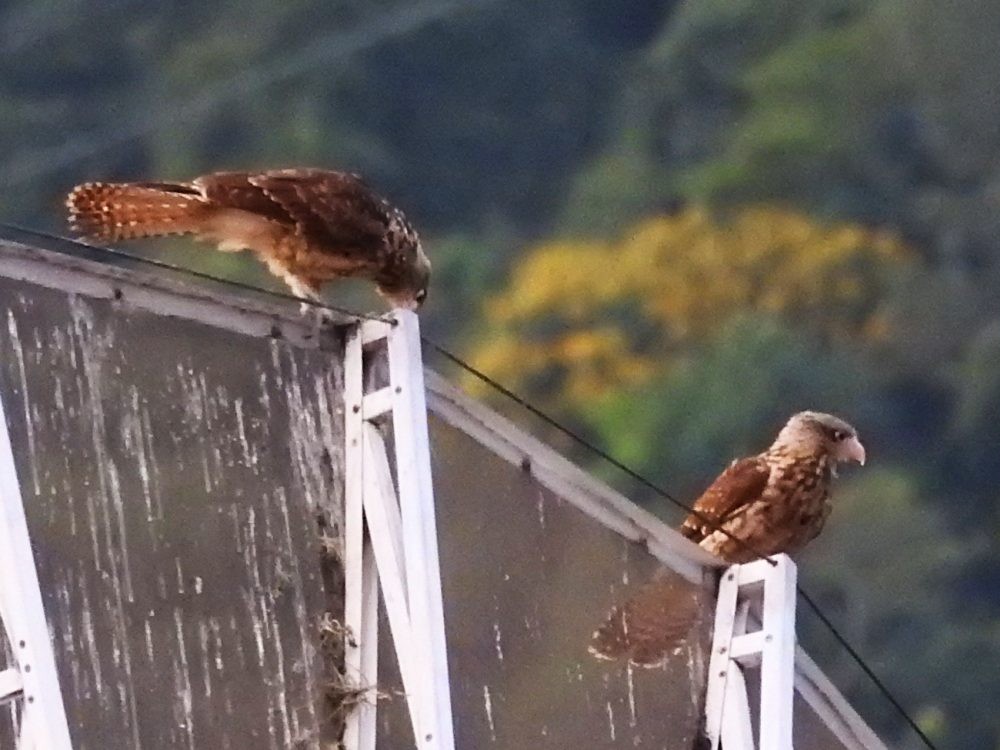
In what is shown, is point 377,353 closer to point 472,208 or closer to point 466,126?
point 472,208

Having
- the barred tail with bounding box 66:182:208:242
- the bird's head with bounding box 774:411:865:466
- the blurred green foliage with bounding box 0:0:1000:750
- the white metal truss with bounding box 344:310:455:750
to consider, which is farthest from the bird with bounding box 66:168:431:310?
the blurred green foliage with bounding box 0:0:1000:750

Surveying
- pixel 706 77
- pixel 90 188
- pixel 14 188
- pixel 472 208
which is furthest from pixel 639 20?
pixel 90 188

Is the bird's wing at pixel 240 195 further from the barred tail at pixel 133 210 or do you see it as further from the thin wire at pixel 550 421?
the thin wire at pixel 550 421

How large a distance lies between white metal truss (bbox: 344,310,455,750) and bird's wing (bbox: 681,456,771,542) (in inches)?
73.2

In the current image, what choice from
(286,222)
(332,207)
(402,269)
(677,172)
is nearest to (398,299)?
(402,269)

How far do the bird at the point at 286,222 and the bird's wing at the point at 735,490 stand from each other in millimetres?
794

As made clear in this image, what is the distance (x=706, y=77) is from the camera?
25.6m

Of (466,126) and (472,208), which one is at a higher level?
(466,126)

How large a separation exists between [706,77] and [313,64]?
394 centimetres

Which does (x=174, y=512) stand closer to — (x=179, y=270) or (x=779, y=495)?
(x=179, y=270)

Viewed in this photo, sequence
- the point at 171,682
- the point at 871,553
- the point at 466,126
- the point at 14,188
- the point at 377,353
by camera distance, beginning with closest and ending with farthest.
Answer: the point at 171,682 < the point at 377,353 < the point at 871,553 < the point at 14,188 < the point at 466,126

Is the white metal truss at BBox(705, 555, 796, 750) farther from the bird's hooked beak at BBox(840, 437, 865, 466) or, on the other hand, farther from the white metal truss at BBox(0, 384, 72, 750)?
the bird's hooked beak at BBox(840, 437, 865, 466)

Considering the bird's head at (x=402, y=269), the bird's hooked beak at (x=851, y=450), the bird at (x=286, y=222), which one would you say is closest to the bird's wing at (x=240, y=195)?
the bird at (x=286, y=222)

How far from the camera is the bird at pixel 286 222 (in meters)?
5.03
